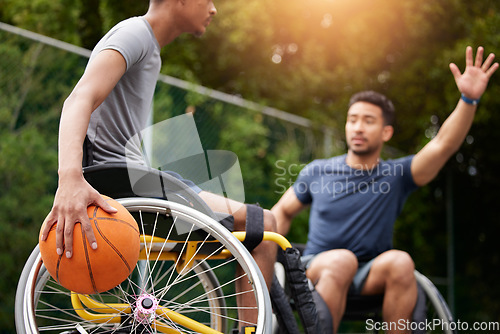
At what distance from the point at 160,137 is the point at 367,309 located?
4.88 ft

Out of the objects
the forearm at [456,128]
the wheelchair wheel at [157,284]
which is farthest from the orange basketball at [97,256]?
the forearm at [456,128]

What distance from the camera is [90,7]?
583 cm

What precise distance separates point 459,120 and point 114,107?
166 centimetres

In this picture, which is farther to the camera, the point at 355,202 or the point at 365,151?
the point at 365,151

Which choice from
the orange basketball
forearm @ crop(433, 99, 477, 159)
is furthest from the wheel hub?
forearm @ crop(433, 99, 477, 159)

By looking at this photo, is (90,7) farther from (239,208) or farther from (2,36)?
(239,208)

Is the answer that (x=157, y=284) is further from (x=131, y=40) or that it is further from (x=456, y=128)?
(x=456, y=128)

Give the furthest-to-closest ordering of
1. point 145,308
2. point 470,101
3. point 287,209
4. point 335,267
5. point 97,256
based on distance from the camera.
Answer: point 287,209 < point 470,101 < point 335,267 < point 145,308 < point 97,256

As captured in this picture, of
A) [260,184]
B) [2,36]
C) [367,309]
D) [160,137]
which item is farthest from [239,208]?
[260,184]

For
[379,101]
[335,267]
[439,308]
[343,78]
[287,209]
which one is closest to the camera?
[335,267]

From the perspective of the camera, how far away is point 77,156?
4.50ft

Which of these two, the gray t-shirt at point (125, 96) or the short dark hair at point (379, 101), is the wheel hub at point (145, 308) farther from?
the short dark hair at point (379, 101)

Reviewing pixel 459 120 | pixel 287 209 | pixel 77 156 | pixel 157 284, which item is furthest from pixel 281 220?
pixel 77 156

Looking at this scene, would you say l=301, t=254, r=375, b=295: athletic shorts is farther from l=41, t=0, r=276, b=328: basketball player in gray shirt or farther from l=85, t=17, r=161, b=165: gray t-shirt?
l=85, t=17, r=161, b=165: gray t-shirt
